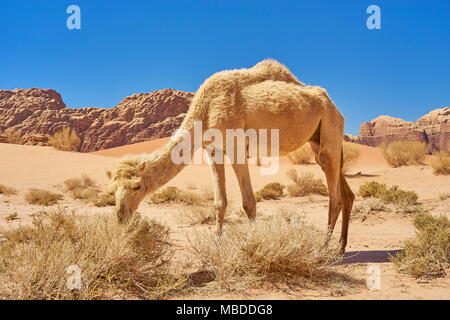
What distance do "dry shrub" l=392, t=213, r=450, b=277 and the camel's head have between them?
3594 mm

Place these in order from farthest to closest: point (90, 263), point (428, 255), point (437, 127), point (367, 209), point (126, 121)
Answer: point (126, 121) < point (437, 127) < point (367, 209) < point (428, 255) < point (90, 263)

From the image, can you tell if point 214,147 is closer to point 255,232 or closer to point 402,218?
point 255,232

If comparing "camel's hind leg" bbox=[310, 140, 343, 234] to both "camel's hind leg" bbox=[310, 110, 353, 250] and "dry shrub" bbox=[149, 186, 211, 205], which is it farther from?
"dry shrub" bbox=[149, 186, 211, 205]

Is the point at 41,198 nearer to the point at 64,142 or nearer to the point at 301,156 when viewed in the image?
the point at 301,156

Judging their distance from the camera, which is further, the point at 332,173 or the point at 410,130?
the point at 410,130

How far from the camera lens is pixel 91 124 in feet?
351

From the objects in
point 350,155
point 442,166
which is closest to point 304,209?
point 442,166

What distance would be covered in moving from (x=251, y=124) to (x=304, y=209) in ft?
23.2

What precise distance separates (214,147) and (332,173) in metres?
2.18

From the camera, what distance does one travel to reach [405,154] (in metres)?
24.5

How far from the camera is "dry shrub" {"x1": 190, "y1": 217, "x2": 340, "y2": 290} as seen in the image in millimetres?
3604

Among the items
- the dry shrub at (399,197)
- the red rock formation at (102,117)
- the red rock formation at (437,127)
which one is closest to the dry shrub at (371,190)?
the dry shrub at (399,197)

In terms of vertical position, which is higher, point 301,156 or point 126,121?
point 126,121
